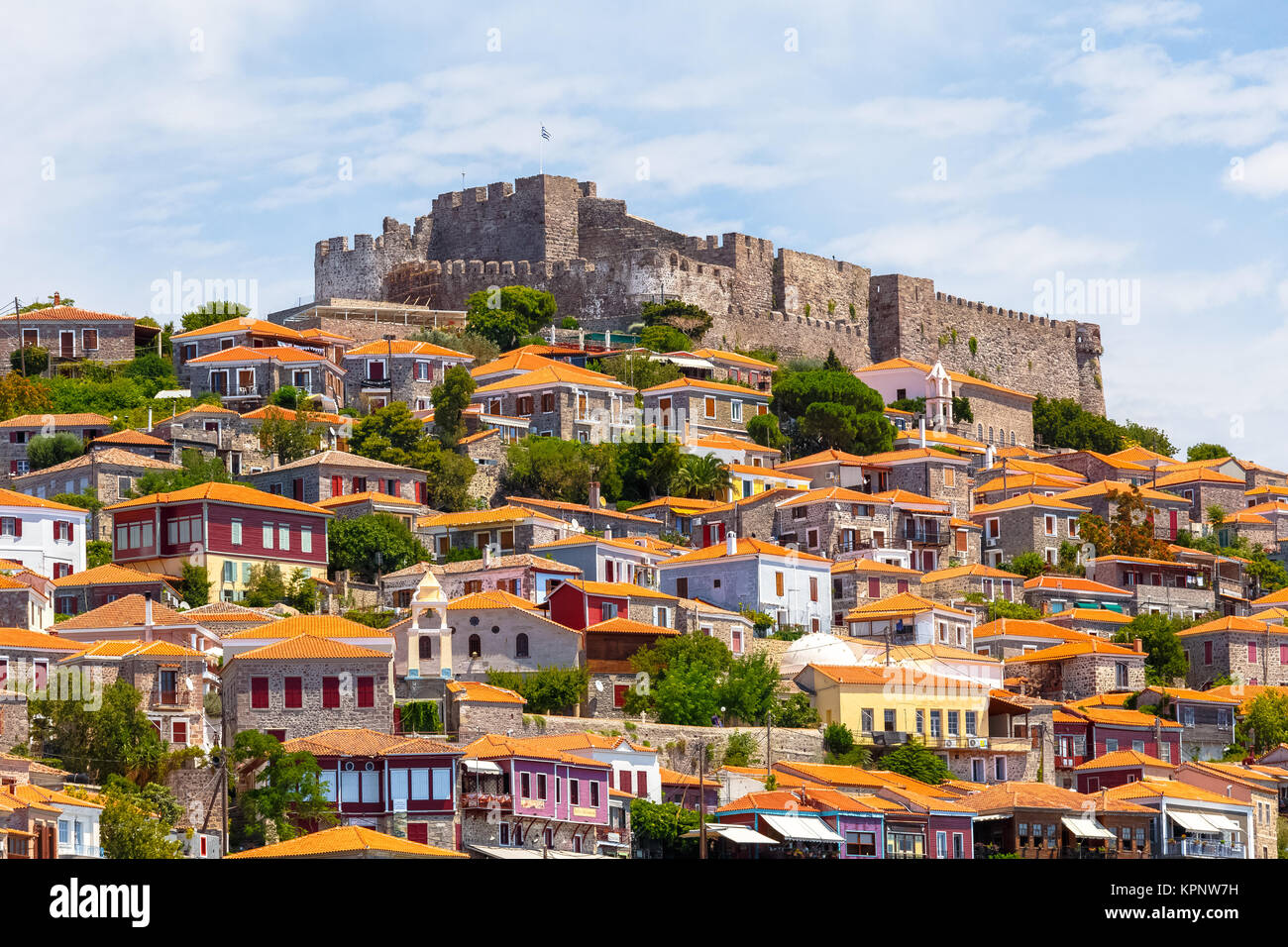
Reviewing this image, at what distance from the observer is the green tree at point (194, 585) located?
57.1 m

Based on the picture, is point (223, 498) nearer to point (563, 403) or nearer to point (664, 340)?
point (563, 403)

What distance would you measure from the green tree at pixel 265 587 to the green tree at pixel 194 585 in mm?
1192

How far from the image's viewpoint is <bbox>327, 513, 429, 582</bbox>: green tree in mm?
62000

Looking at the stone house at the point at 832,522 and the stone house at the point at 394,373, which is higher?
the stone house at the point at 394,373

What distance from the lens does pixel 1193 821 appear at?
5262 cm

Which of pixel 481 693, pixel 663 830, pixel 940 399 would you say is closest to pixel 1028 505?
pixel 940 399

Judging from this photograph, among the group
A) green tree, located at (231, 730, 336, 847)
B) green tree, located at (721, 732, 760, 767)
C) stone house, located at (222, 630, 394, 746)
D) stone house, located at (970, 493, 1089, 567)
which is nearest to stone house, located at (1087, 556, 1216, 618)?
stone house, located at (970, 493, 1089, 567)

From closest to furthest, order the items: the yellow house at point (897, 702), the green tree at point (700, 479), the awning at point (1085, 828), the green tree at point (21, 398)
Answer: the awning at point (1085, 828)
the yellow house at point (897, 702)
the green tree at point (700, 479)
the green tree at point (21, 398)

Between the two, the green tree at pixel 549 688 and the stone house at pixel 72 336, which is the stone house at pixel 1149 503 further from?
the stone house at pixel 72 336

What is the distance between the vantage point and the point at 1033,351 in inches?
4358

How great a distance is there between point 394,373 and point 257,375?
5077mm

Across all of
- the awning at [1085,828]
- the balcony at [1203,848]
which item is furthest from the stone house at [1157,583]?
the awning at [1085,828]
